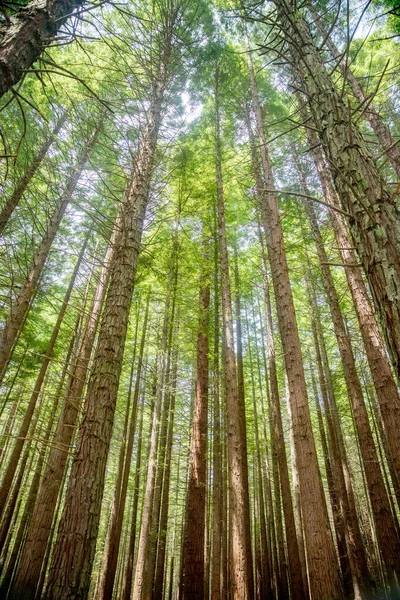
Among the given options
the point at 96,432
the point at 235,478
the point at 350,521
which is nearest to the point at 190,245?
the point at 235,478

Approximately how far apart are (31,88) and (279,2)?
7.52m

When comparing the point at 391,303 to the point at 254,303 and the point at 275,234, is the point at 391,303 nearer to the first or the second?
the point at 275,234

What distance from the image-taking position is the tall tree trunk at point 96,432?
2873 mm

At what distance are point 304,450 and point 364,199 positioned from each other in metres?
4.44

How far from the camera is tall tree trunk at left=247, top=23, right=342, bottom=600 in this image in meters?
4.54

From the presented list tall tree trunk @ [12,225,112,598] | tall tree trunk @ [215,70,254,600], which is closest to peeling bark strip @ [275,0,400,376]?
tall tree trunk @ [12,225,112,598]

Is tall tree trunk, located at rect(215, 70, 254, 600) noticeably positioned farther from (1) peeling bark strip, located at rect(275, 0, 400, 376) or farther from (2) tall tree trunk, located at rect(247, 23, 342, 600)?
(1) peeling bark strip, located at rect(275, 0, 400, 376)

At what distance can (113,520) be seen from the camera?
997cm

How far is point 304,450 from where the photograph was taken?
5.18 m

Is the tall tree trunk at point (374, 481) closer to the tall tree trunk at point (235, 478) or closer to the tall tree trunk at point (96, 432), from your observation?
the tall tree trunk at point (235, 478)

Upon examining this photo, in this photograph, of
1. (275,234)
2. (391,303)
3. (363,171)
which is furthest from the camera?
(275,234)

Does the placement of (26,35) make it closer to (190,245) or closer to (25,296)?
(25,296)

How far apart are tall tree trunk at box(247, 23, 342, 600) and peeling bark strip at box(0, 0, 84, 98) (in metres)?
3.37

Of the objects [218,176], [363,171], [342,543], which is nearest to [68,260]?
[218,176]
